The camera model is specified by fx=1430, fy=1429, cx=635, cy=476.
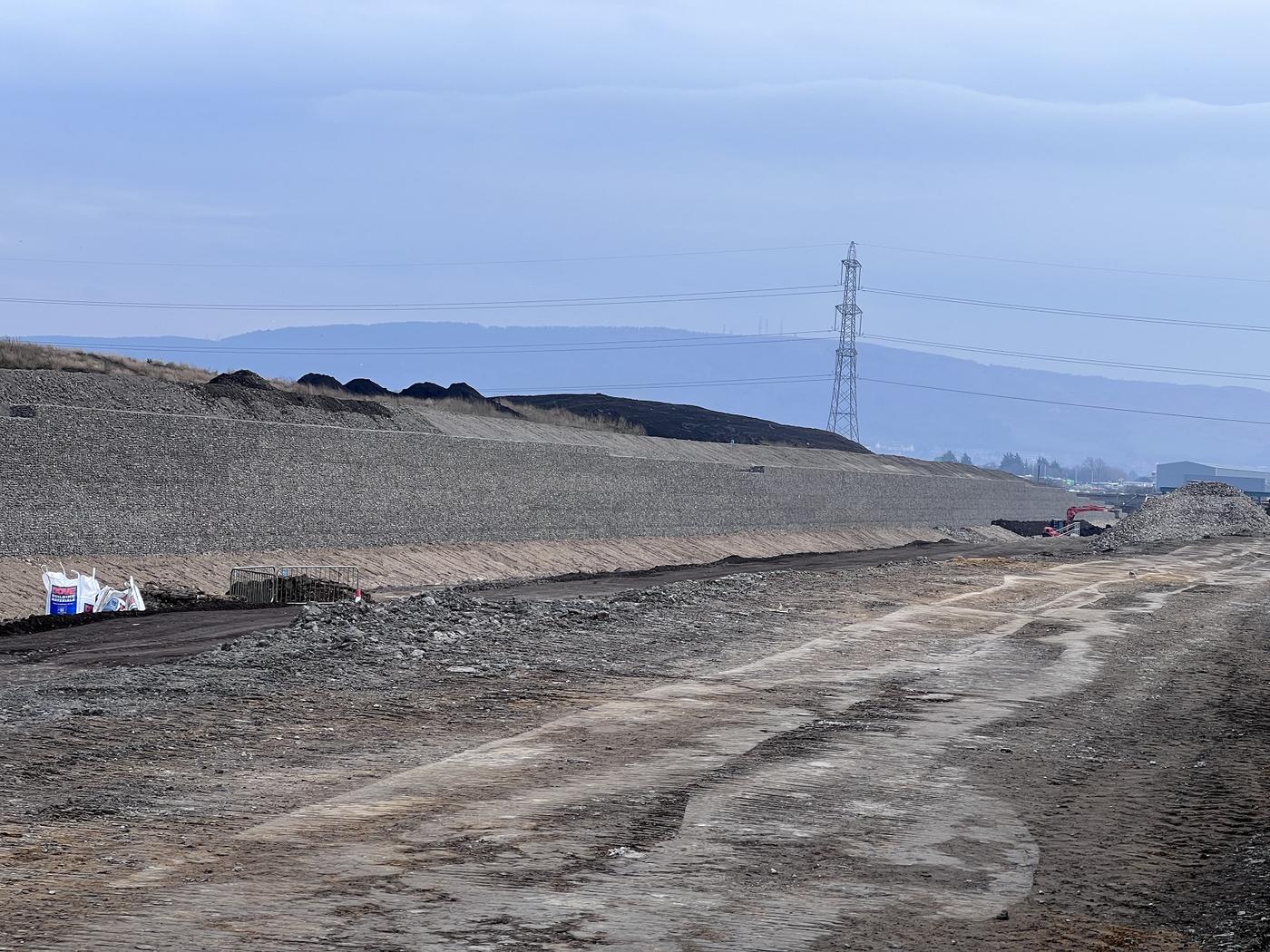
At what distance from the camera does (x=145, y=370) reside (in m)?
49.1

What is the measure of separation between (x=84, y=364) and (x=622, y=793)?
41352 mm

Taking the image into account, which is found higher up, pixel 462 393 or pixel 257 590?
pixel 462 393

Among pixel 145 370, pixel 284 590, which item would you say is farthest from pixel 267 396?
pixel 284 590

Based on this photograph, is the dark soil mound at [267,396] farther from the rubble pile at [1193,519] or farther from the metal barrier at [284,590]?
the rubble pile at [1193,519]

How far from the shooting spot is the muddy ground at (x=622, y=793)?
21.7 feet

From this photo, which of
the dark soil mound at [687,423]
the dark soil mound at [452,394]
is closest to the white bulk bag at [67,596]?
the dark soil mound at [452,394]

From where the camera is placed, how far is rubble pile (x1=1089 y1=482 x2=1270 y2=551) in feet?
169

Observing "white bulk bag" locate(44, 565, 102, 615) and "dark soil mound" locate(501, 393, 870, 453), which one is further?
"dark soil mound" locate(501, 393, 870, 453)

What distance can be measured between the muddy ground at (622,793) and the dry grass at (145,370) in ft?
95.2

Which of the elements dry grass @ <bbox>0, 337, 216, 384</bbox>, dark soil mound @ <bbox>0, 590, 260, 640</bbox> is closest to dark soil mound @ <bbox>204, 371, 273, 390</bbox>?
dry grass @ <bbox>0, 337, 216, 384</bbox>

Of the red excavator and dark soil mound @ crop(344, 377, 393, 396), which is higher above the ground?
dark soil mound @ crop(344, 377, 393, 396)

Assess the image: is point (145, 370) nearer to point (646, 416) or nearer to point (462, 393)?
point (462, 393)

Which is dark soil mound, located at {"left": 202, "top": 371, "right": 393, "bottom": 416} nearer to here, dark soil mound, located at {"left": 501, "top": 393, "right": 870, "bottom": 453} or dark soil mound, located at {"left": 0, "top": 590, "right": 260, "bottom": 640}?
dark soil mound, located at {"left": 0, "top": 590, "right": 260, "bottom": 640}

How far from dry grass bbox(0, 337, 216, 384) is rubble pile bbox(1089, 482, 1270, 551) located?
32.3 metres
